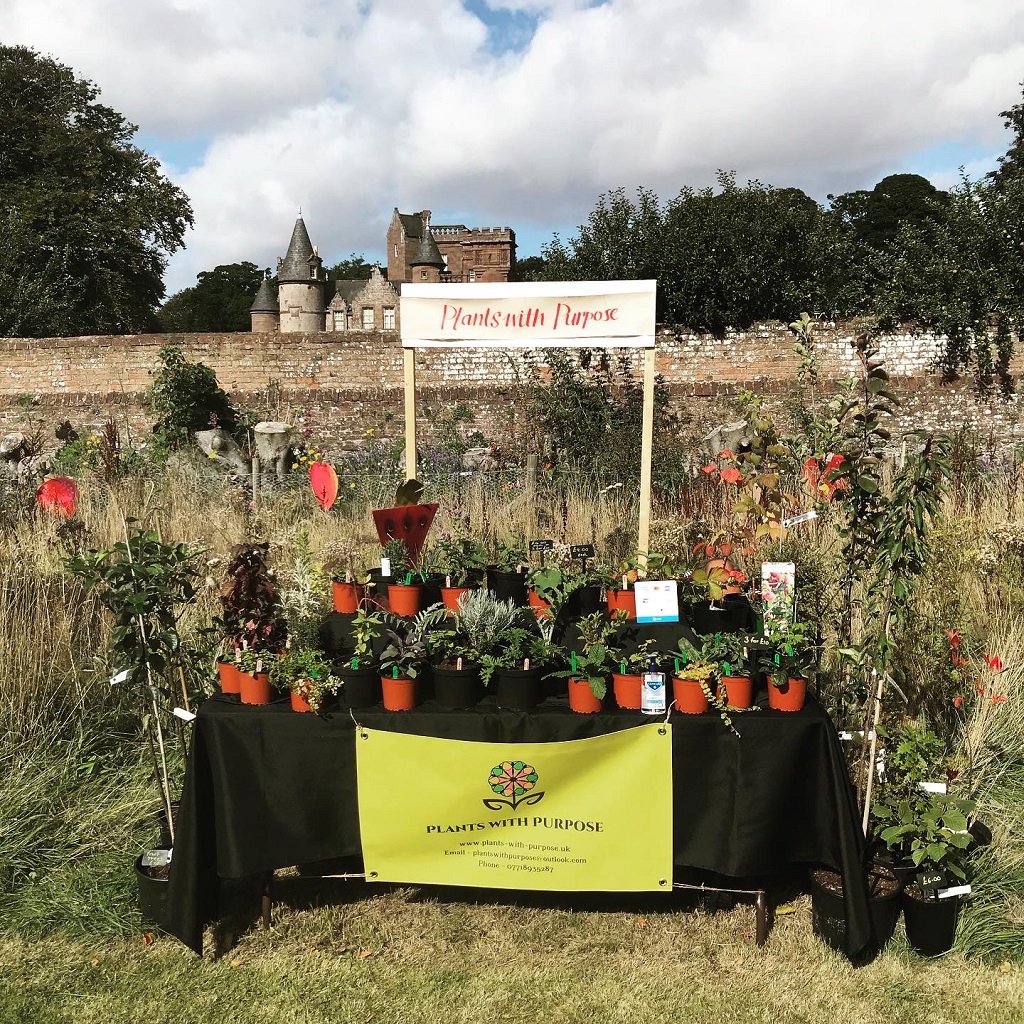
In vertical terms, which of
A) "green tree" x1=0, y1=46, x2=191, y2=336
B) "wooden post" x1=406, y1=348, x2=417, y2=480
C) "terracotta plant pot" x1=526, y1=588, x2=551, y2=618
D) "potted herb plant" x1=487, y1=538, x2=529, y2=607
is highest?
"green tree" x1=0, y1=46, x2=191, y2=336

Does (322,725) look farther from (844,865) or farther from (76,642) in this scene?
(76,642)

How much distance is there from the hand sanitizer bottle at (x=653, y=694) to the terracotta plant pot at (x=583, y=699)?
137 mm

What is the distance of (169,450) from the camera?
35.3 feet

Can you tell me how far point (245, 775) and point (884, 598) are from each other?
6.70 feet

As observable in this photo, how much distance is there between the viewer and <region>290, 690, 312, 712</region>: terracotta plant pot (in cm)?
260

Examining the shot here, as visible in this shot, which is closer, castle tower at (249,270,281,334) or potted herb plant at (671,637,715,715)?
potted herb plant at (671,637,715,715)

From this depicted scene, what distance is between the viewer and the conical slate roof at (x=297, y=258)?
3300 cm

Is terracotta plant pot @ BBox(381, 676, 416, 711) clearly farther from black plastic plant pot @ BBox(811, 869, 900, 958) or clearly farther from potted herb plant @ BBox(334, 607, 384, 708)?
black plastic plant pot @ BBox(811, 869, 900, 958)

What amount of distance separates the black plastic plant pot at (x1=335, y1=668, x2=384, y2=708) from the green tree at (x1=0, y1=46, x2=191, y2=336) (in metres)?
17.8

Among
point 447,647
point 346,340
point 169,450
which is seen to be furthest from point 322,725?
point 346,340

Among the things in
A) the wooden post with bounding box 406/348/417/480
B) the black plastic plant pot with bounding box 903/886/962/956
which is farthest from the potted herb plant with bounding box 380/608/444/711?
the black plastic plant pot with bounding box 903/886/962/956

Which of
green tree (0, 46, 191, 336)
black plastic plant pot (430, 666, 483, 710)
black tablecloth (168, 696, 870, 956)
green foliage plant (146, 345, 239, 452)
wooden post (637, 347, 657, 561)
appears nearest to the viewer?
black tablecloth (168, 696, 870, 956)

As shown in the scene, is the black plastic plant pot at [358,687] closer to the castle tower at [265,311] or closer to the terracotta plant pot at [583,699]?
the terracotta plant pot at [583,699]

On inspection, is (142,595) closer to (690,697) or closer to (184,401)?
(690,697)
